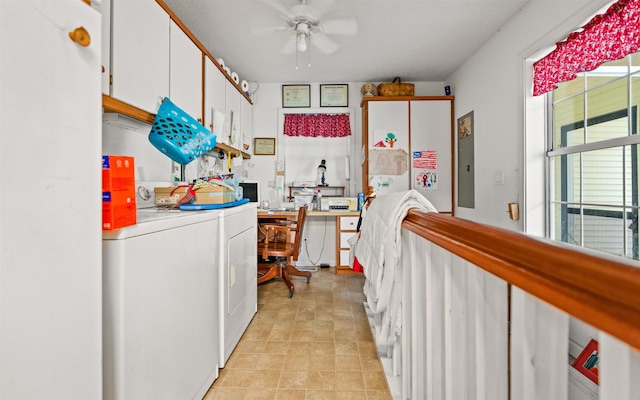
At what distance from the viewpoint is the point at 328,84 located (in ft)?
12.8

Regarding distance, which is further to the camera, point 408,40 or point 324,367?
point 408,40

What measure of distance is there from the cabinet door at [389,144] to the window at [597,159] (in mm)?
1553

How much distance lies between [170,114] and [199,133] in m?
0.19

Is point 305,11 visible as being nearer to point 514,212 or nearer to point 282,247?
point 282,247

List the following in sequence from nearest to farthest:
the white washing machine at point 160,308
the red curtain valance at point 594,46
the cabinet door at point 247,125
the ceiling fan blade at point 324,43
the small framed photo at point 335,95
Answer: the white washing machine at point 160,308 < the red curtain valance at point 594,46 < the ceiling fan blade at point 324,43 < the cabinet door at point 247,125 < the small framed photo at point 335,95

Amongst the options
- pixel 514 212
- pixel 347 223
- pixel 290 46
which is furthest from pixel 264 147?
pixel 514 212

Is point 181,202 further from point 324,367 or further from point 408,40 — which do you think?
point 408,40

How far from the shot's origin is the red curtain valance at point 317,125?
154 inches

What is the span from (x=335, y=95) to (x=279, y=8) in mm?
1710
